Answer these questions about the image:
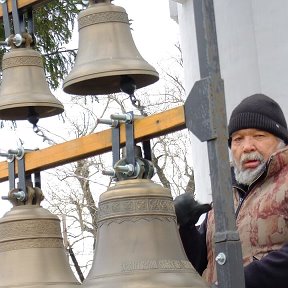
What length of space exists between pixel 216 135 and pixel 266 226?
70 centimetres

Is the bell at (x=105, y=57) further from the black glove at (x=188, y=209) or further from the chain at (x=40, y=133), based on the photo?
the black glove at (x=188, y=209)

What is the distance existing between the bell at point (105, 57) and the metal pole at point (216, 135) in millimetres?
472

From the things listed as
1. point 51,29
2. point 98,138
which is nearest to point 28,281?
point 98,138

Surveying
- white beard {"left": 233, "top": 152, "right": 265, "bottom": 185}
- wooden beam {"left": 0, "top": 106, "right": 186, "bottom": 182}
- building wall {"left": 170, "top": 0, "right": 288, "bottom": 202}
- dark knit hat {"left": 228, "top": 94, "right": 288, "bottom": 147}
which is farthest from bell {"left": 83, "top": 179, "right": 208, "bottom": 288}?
building wall {"left": 170, "top": 0, "right": 288, "bottom": 202}

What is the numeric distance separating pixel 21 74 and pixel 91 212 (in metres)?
15.9

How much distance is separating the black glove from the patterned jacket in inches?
4.0

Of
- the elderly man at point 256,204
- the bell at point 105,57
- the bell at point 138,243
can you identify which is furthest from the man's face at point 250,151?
the bell at point 138,243

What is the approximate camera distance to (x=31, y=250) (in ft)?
16.3

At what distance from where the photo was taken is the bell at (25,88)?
17.4 ft

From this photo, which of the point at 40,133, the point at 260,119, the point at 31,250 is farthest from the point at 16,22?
the point at 260,119

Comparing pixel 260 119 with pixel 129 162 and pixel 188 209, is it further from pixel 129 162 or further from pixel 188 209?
pixel 129 162

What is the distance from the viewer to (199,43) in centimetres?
436

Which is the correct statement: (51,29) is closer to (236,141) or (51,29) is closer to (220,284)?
(236,141)

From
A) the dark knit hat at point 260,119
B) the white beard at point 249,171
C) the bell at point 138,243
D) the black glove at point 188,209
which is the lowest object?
the bell at point 138,243
